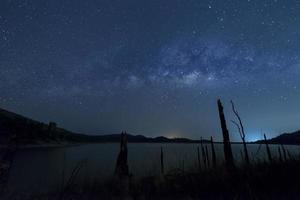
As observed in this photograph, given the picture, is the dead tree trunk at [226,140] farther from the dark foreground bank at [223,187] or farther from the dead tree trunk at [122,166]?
the dead tree trunk at [122,166]

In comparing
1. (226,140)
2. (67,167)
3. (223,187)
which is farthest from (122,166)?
(67,167)

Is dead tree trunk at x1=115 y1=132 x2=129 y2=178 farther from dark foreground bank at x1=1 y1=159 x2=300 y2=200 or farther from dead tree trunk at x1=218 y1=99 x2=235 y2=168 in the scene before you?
dead tree trunk at x1=218 y1=99 x2=235 y2=168

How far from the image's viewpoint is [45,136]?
10069 cm

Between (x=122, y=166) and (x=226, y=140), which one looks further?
(x=122, y=166)

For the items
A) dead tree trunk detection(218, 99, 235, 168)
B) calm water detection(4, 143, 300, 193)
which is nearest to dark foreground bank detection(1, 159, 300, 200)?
dead tree trunk detection(218, 99, 235, 168)

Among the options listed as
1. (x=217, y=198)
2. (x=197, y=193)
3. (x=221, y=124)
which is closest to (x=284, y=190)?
(x=217, y=198)

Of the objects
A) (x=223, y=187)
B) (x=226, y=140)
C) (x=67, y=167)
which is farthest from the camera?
(x=67, y=167)

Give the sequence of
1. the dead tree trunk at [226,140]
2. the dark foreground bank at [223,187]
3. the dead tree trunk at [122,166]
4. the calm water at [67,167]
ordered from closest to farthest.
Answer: the dark foreground bank at [223,187] < the dead tree trunk at [226,140] < the dead tree trunk at [122,166] < the calm water at [67,167]

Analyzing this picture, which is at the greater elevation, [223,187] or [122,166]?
[122,166]

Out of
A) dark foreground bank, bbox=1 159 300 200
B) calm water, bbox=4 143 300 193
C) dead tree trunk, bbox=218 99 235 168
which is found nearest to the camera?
dark foreground bank, bbox=1 159 300 200

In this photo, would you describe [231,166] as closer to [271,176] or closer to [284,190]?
[271,176]

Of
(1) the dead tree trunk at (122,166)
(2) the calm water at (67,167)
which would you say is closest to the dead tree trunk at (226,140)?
(2) the calm water at (67,167)

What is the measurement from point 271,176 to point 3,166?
1350 cm

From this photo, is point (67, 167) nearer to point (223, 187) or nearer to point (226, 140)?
point (226, 140)
